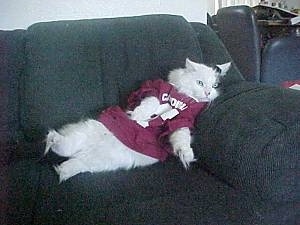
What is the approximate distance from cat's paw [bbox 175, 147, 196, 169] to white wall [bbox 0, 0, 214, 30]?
Result: 2.83 feet

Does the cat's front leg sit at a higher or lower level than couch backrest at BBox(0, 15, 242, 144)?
lower

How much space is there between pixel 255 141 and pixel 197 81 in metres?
0.42

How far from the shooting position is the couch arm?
1077 millimetres

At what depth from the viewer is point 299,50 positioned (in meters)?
2.32

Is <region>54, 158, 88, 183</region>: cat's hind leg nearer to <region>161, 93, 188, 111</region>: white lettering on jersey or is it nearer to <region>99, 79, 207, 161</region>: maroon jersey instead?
<region>99, 79, 207, 161</region>: maroon jersey

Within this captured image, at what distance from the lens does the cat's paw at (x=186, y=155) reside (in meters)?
1.27

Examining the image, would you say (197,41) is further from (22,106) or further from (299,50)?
(299,50)

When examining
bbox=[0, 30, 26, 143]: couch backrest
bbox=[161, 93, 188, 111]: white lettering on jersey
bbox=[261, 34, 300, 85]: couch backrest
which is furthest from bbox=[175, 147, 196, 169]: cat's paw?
bbox=[261, 34, 300, 85]: couch backrest


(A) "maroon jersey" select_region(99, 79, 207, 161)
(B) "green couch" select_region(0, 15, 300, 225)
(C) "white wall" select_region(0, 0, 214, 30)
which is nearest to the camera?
(B) "green couch" select_region(0, 15, 300, 225)

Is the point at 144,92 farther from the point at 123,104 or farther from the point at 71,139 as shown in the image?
the point at 71,139

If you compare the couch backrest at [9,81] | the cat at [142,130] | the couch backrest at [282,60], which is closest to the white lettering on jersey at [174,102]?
the cat at [142,130]

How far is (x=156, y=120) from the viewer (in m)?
1.43

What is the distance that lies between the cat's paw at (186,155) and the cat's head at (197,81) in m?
0.27

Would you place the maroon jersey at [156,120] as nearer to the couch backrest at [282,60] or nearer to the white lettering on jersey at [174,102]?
the white lettering on jersey at [174,102]
